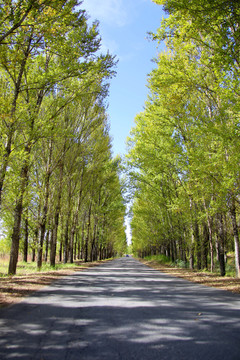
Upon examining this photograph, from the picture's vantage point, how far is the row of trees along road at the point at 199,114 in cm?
756

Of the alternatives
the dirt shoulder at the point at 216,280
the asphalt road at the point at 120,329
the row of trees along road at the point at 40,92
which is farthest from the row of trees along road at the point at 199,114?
the asphalt road at the point at 120,329

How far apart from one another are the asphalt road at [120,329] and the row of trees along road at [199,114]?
564 centimetres

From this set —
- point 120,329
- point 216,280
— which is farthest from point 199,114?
point 120,329

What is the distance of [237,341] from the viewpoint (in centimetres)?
342

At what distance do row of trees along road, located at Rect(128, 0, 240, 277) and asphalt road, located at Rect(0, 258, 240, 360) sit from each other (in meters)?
5.64

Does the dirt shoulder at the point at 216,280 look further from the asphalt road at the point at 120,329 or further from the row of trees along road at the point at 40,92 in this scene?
the row of trees along road at the point at 40,92

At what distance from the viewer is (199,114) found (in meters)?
12.2

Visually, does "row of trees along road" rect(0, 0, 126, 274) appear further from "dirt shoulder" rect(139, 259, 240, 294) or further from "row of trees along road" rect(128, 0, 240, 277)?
"dirt shoulder" rect(139, 259, 240, 294)

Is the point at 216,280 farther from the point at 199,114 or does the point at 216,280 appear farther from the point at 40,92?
the point at 40,92

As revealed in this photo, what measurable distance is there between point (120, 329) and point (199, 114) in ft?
34.3

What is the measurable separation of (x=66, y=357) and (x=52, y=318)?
1741 millimetres

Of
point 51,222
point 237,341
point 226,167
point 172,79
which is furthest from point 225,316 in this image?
point 51,222

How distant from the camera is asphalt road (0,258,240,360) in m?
3.06

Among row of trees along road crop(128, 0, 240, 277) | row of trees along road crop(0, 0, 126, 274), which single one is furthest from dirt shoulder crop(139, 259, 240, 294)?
row of trees along road crop(0, 0, 126, 274)
